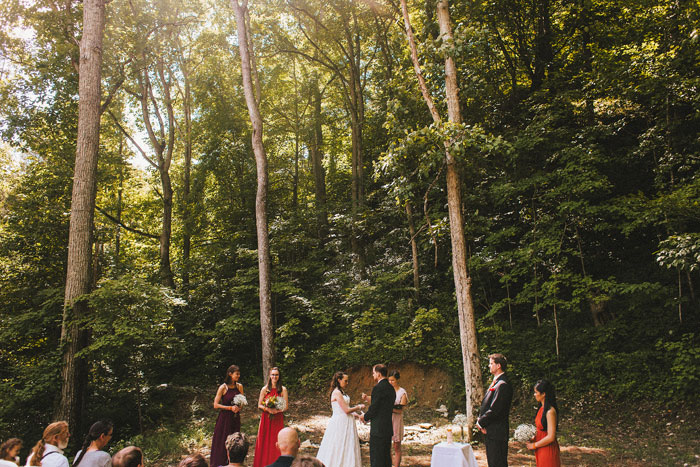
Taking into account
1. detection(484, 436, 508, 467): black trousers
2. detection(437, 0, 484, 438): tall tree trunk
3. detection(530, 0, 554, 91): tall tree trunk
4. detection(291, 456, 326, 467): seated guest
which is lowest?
detection(484, 436, 508, 467): black trousers

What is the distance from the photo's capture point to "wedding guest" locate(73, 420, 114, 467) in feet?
11.9

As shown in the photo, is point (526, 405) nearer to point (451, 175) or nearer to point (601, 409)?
point (601, 409)

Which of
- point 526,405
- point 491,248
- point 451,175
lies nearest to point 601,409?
point 526,405

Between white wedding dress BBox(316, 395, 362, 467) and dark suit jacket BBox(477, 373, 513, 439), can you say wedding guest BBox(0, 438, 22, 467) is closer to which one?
white wedding dress BBox(316, 395, 362, 467)

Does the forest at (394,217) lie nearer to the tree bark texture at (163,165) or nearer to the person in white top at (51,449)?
the tree bark texture at (163,165)

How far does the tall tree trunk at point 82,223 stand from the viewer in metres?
9.43

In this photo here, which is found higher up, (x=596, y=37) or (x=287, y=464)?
(x=596, y=37)

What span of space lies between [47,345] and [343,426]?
988 cm

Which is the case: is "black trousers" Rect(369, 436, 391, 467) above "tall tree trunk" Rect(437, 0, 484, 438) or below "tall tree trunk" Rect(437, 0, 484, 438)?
below

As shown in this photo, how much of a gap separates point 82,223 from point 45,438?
752cm

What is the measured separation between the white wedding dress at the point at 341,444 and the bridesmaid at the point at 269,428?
91 centimetres

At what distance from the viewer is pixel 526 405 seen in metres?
10.2

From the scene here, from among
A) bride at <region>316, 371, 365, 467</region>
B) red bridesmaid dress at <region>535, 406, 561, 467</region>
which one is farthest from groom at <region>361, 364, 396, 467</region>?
red bridesmaid dress at <region>535, 406, 561, 467</region>

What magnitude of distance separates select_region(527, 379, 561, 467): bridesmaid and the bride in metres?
2.25
